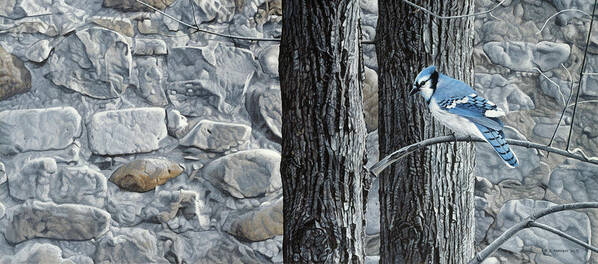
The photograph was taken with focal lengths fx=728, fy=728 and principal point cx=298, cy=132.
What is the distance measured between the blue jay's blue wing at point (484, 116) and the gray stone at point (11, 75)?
1.64m

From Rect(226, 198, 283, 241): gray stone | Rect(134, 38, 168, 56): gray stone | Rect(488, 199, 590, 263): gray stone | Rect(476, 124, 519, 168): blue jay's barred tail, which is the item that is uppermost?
Rect(134, 38, 168, 56): gray stone

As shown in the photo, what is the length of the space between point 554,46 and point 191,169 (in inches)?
59.8

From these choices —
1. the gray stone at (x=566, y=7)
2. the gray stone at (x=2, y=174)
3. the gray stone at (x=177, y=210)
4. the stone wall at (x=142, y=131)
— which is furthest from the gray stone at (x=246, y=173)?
the gray stone at (x=566, y=7)

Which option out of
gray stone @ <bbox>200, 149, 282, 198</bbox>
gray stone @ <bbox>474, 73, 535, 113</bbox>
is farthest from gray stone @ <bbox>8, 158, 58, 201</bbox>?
gray stone @ <bbox>474, 73, 535, 113</bbox>

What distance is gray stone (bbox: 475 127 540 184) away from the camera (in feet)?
9.48

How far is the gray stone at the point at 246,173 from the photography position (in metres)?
2.74

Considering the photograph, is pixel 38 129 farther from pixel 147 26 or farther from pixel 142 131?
pixel 147 26

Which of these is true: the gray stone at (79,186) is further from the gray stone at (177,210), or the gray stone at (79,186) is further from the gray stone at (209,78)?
the gray stone at (209,78)

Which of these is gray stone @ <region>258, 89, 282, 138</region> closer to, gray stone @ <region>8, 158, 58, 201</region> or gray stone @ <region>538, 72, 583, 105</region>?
gray stone @ <region>8, 158, 58, 201</region>

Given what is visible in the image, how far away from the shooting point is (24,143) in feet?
8.78

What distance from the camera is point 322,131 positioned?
1.35 m

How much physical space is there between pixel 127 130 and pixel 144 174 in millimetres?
176

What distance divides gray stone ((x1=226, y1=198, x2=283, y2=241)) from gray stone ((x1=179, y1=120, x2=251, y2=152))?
0.87 ft

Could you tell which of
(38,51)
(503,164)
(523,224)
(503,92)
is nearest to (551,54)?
(503,92)
